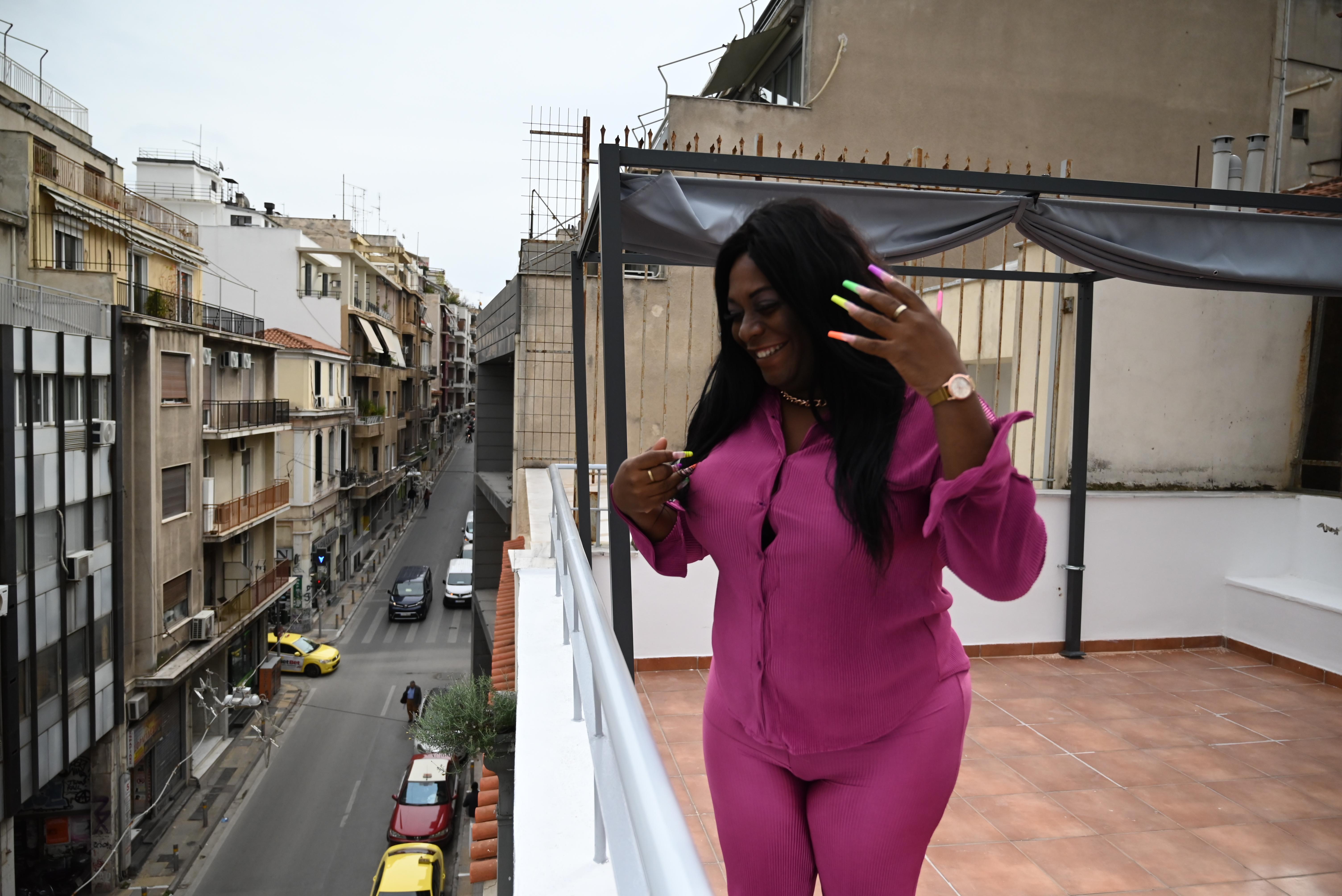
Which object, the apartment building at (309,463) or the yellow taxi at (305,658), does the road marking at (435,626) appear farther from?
the apartment building at (309,463)

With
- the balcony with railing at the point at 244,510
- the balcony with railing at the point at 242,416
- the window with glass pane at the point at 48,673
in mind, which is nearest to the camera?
the window with glass pane at the point at 48,673

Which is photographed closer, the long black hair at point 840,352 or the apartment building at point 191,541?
the long black hair at point 840,352

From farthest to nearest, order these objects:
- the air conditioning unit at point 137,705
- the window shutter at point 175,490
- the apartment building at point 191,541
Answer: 1. the window shutter at point 175,490
2. the apartment building at point 191,541
3. the air conditioning unit at point 137,705

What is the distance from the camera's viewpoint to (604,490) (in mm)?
5016

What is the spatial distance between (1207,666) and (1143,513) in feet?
3.27

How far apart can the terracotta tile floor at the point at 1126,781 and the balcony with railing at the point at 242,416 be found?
695 inches

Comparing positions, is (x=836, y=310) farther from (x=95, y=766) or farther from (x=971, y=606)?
(x=95, y=766)

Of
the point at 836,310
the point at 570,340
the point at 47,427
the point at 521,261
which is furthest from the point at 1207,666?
the point at 47,427

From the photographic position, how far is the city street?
13750mm

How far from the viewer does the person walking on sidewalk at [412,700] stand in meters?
18.1

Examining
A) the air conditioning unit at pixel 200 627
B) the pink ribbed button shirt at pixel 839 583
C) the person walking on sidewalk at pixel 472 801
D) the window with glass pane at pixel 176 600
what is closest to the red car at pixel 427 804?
the person walking on sidewalk at pixel 472 801

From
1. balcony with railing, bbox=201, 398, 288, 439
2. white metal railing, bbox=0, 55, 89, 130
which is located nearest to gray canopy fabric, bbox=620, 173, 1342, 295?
balcony with railing, bbox=201, 398, 288, 439

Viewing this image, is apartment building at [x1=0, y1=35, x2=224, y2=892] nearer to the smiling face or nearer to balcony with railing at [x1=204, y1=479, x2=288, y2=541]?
balcony with railing at [x1=204, y1=479, x2=288, y2=541]

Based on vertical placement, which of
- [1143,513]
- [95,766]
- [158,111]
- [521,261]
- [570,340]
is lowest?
[95,766]
